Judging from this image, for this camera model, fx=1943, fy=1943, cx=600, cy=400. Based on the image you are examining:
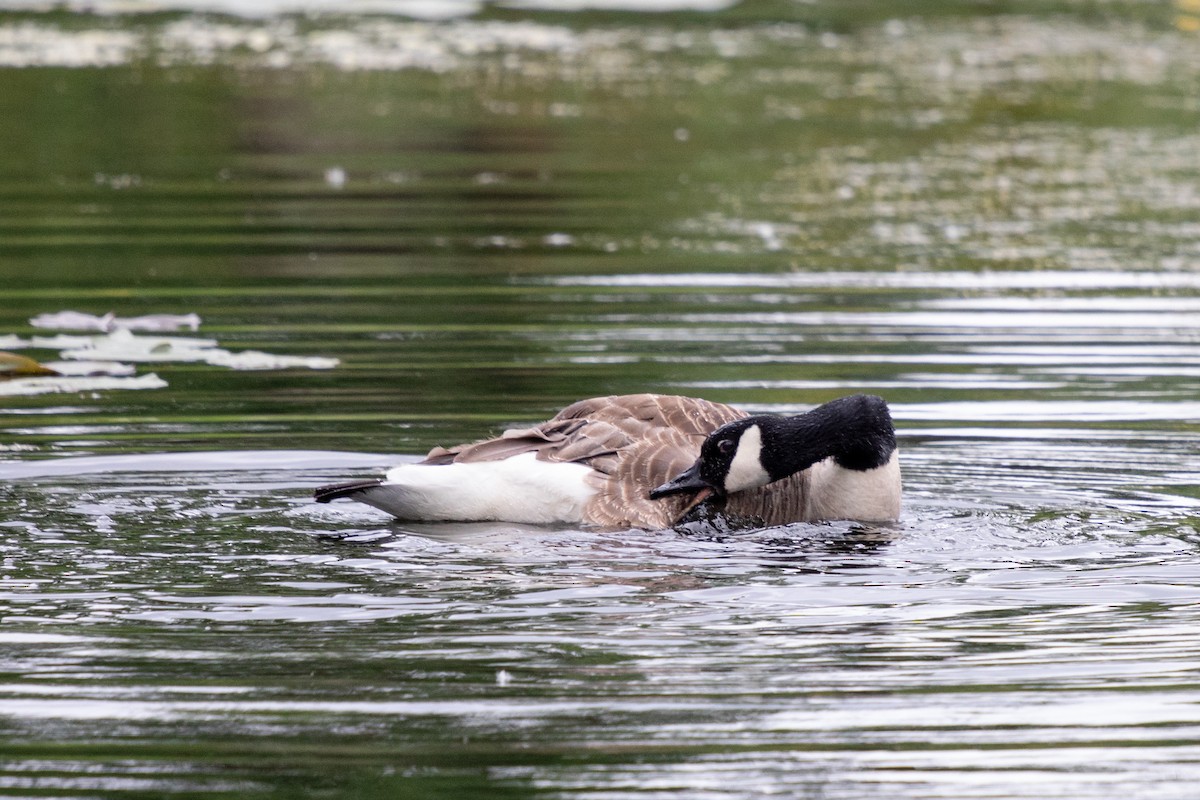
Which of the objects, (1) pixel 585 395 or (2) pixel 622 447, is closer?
(2) pixel 622 447

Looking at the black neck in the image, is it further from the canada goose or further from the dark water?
the dark water

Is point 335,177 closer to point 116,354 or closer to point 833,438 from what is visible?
point 116,354

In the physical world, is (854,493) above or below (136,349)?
below

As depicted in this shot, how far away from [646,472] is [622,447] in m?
0.16

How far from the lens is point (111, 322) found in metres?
12.8

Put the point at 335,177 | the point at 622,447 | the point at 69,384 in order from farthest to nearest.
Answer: the point at 335,177, the point at 69,384, the point at 622,447

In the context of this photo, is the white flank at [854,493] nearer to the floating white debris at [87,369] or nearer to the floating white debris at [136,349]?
the floating white debris at [136,349]

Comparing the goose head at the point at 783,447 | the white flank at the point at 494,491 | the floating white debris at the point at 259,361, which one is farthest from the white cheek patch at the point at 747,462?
the floating white debris at the point at 259,361

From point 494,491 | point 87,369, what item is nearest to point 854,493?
point 494,491

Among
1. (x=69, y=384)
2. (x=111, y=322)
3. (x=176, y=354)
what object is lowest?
(x=69, y=384)

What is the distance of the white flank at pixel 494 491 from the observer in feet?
28.0

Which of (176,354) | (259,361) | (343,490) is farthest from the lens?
(176,354)

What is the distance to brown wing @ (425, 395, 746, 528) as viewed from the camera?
28.3 feet

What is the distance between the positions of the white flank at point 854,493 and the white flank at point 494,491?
111cm
